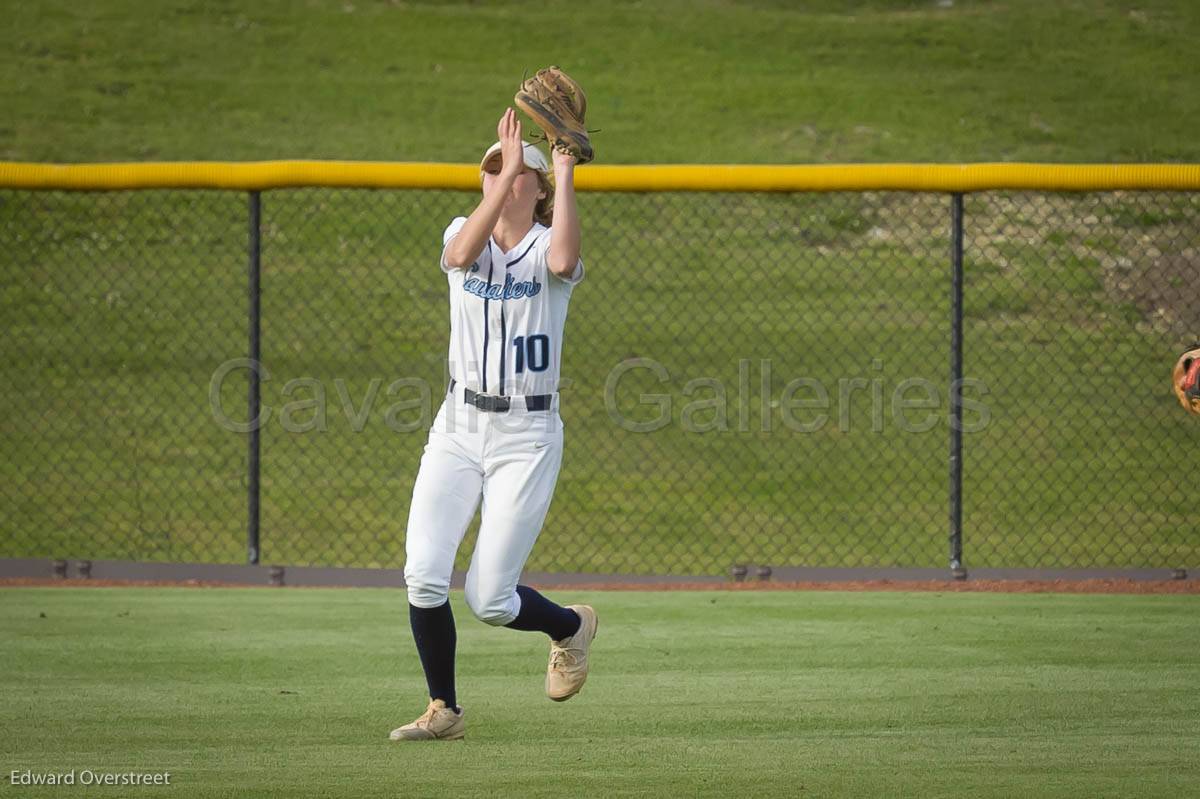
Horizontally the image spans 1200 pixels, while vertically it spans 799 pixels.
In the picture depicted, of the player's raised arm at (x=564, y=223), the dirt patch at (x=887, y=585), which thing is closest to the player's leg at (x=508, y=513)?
the player's raised arm at (x=564, y=223)

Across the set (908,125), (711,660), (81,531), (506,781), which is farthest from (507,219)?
(908,125)

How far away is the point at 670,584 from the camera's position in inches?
338

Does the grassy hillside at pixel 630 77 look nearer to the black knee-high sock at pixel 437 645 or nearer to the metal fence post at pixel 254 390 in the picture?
the metal fence post at pixel 254 390

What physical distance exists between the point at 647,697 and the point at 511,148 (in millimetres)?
2041

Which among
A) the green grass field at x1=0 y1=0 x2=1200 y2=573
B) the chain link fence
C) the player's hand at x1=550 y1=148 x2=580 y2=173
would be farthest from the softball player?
the green grass field at x1=0 y1=0 x2=1200 y2=573

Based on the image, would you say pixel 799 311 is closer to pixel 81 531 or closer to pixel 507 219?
pixel 81 531

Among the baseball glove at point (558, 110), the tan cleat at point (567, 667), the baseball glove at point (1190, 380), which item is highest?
the baseball glove at point (558, 110)

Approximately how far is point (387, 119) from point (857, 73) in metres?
6.99

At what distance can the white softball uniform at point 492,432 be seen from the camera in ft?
15.8

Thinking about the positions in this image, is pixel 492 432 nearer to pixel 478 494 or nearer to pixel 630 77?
pixel 478 494

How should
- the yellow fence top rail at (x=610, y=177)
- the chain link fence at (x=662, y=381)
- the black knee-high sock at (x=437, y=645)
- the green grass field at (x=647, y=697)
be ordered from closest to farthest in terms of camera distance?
the green grass field at (x=647, y=697)
the black knee-high sock at (x=437, y=645)
the yellow fence top rail at (x=610, y=177)
the chain link fence at (x=662, y=381)

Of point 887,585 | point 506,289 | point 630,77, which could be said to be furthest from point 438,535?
point 630,77

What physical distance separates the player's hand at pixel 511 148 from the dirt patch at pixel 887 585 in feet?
13.3

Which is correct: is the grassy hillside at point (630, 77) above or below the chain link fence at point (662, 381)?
above
